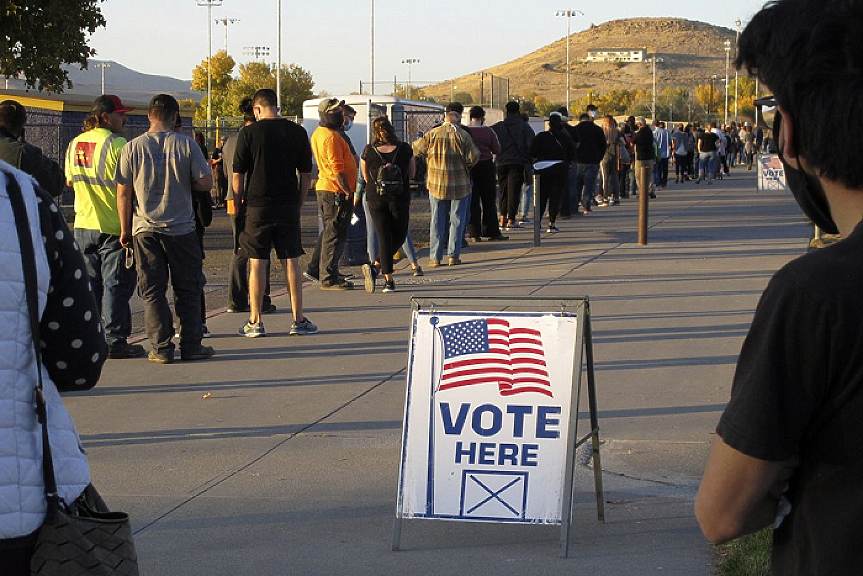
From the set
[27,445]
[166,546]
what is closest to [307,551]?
[166,546]

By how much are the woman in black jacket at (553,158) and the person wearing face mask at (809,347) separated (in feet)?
51.0

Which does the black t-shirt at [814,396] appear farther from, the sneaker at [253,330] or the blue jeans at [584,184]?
the blue jeans at [584,184]

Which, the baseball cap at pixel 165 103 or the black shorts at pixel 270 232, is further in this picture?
the black shorts at pixel 270 232

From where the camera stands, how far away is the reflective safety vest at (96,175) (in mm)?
8844

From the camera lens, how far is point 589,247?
54.1ft

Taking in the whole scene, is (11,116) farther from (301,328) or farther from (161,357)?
(301,328)

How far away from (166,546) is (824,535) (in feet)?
12.0

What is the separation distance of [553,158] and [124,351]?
32.9ft

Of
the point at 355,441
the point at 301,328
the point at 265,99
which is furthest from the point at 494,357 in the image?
the point at 265,99

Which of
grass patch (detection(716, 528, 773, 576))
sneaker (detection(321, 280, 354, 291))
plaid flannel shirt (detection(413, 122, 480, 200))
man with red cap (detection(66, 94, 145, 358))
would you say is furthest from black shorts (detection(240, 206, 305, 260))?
grass patch (detection(716, 528, 773, 576))

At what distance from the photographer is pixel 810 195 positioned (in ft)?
6.18

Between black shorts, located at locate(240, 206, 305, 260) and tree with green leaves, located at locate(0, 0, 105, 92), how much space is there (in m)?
16.5

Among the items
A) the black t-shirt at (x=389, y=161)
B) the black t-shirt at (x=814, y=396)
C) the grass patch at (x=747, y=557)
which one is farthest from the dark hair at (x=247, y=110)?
the black t-shirt at (x=814, y=396)

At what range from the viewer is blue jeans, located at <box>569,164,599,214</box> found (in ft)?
73.5
